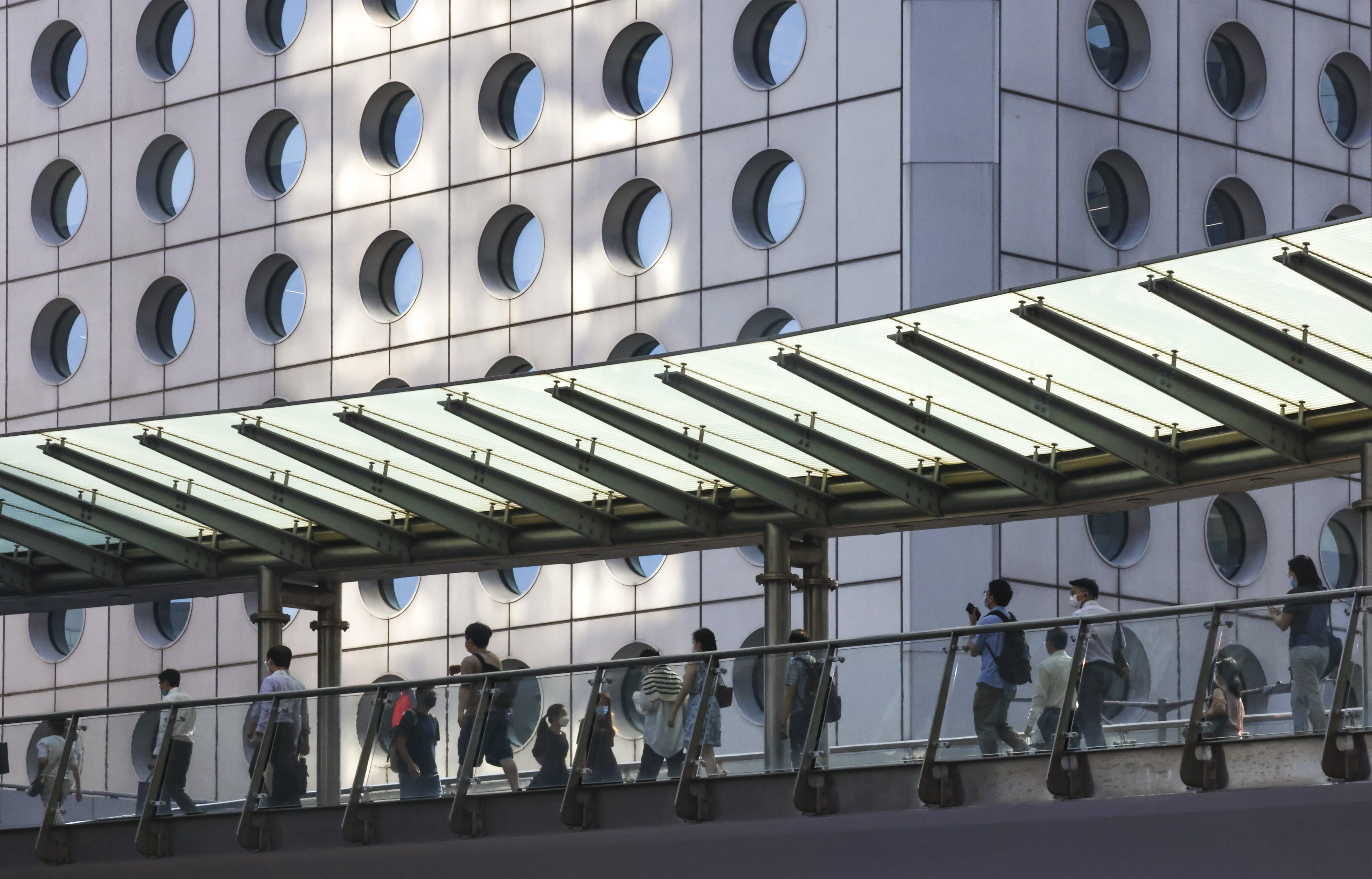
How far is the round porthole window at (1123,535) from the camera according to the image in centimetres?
3416

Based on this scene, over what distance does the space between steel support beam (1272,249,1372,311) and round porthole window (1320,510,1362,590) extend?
20961 millimetres

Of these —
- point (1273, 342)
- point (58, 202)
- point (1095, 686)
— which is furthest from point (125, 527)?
point (58, 202)

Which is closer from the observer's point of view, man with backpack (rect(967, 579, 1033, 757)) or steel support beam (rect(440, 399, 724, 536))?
man with backpack (rect(967, 579, 1033, 757))

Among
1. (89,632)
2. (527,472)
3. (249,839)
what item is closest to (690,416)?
(527,472)

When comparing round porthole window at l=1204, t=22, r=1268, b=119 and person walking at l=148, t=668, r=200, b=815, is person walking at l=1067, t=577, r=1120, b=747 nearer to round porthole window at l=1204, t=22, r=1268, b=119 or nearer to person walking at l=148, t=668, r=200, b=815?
person walking at l=148, t=668, r=200, b=815

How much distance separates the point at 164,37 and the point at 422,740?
24675 millimetres

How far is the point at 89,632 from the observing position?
136ft

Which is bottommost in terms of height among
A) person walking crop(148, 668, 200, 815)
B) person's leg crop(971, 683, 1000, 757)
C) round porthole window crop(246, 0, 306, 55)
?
person walking crop(148, 668, 200, 815)

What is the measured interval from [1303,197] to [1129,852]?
2258cm

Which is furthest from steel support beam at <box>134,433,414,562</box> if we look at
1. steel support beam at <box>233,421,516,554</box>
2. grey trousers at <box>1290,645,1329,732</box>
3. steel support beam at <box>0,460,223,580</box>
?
grey trousers at <box>1290,645,1329,732</box>

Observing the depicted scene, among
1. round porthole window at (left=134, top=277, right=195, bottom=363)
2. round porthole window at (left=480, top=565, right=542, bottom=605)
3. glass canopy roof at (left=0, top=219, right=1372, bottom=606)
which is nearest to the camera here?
glass canopy roof at (left=0, top=219, right=1372, bottom=606)

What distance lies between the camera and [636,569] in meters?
35.6

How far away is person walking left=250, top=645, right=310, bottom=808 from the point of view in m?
21.1

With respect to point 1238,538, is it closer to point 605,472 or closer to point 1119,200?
point 1119,200
